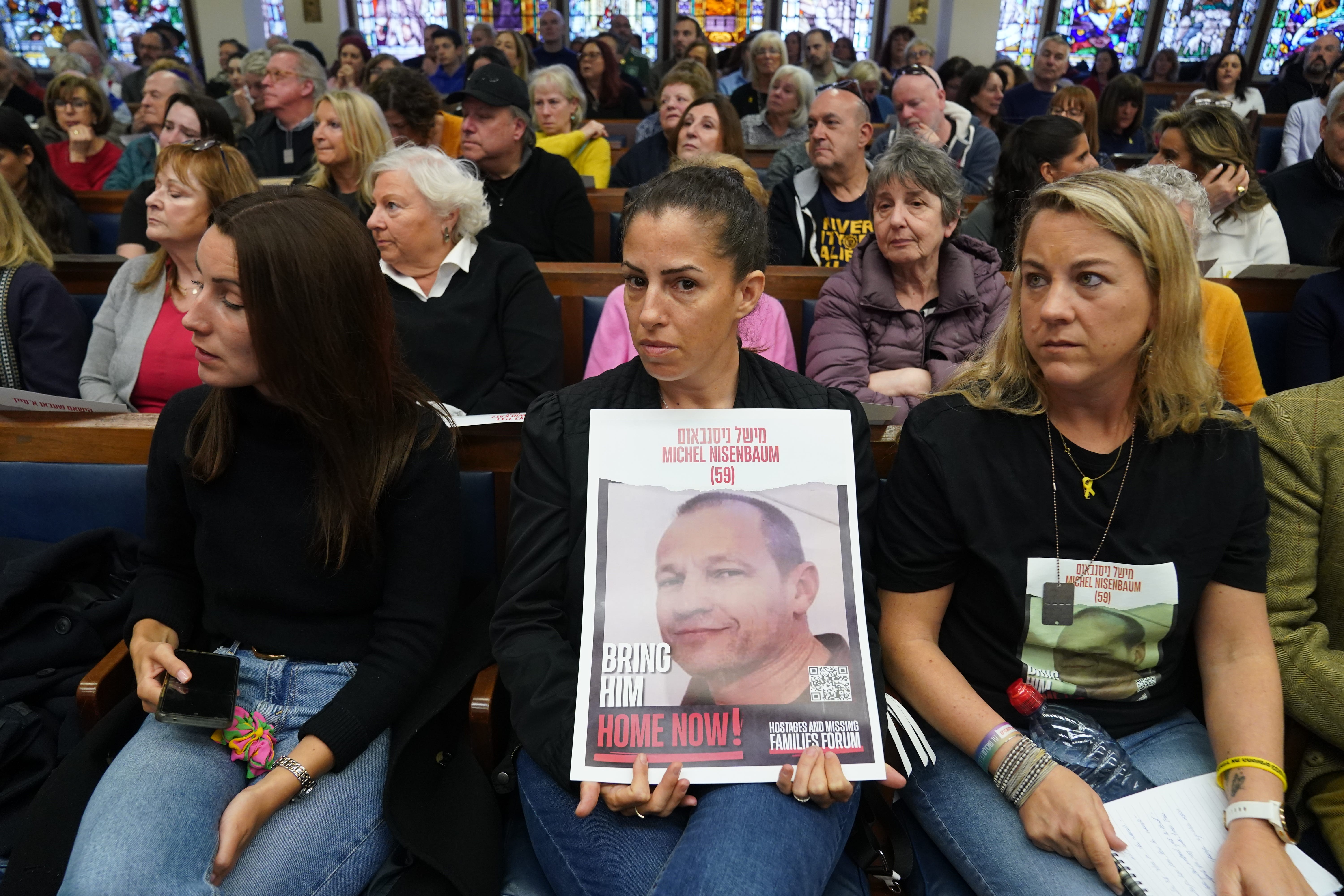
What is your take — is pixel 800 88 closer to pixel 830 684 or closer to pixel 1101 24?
pixel 830 684

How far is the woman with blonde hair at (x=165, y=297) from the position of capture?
2354 millimetres

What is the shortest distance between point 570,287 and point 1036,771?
203 centimetres

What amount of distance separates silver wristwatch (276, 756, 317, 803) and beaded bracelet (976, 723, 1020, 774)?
0.94m

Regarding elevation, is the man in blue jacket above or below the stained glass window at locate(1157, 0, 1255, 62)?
below

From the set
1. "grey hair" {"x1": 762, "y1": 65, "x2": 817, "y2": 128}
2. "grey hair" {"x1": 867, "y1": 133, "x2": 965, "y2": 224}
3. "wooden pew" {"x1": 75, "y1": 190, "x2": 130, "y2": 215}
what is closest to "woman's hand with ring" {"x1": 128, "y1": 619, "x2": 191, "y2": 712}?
"grey hair" {"x1": 867, "y1": 133, "x2": 965, "y2": 224}

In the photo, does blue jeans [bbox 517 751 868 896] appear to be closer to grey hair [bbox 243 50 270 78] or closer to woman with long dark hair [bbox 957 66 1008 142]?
woman with long dark hair [bbox 957 66 1008 142]

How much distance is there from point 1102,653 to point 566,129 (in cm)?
404

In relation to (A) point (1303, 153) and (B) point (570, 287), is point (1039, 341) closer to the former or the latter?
(B) point (570, 287)

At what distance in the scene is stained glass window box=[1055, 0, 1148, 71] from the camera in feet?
37.0

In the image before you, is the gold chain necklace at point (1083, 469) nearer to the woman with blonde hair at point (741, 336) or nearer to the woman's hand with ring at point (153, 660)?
the woman with blonde hair at point (741, 336)

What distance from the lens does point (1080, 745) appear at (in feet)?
4.20

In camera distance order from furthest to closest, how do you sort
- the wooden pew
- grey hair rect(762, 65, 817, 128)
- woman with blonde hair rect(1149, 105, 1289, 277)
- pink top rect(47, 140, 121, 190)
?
grey hair rect(762, 65, 817, 128), pink top rect(47, 140, 121, 190), the wooden pew, woman with blonde hair rect(1149, 105, 1289, 277)

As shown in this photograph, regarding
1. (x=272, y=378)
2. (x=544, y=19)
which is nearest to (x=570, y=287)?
(x=272, y=378)

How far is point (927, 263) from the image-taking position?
2402 millimetres
